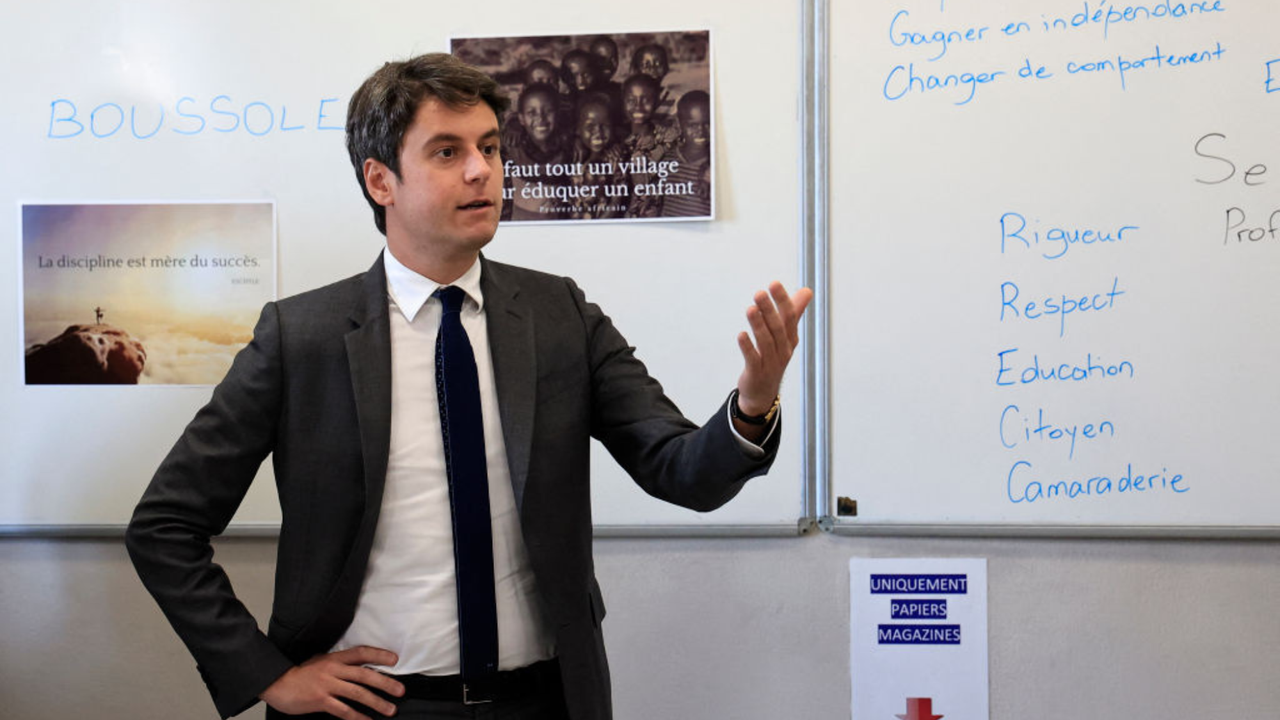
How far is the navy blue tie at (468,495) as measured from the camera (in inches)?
54.6

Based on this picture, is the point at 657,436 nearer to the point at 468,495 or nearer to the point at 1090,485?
the point at 468,495

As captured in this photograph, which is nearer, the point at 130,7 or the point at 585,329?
the point at 585,329

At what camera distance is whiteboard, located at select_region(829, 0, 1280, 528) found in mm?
2039

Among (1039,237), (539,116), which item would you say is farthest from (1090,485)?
(539,116)

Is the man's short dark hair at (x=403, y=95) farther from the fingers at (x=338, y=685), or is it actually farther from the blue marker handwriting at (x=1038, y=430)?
the blue marker handwriting at (x=1038, y=430)

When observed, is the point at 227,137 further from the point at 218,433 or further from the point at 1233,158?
the point at 1233,158

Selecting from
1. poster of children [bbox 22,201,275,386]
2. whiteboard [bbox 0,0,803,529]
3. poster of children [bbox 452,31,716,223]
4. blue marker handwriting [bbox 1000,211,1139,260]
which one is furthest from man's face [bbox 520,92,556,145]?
blue marker handwriting [bbox 1000,211,1139,260]

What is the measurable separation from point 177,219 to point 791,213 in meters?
1.18

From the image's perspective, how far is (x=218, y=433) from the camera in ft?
4.78

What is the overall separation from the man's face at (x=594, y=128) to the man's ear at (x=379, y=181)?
637mm

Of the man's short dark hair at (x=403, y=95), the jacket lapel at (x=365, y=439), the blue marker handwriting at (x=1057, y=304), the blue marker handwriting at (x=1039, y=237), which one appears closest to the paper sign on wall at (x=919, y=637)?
the blue marker handwriting at (x=1057, y=304)

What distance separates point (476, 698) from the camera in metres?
1.39

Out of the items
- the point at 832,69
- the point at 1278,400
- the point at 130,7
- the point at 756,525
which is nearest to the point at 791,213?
the point at 832,69

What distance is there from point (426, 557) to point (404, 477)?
11 cm
